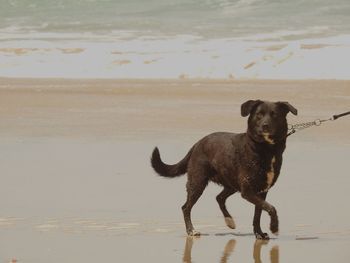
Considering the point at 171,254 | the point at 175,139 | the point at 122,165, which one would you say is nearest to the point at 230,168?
the point at 171,254

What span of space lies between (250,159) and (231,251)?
677 mm

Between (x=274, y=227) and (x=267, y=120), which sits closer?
→ (x=267, y=120)

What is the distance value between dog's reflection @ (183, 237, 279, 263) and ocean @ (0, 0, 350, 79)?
24106mm

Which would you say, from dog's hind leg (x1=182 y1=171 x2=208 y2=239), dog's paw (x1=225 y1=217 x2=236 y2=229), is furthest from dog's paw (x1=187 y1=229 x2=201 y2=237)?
dog's paw (x1=225 y1=217 x2=236 y2=229)

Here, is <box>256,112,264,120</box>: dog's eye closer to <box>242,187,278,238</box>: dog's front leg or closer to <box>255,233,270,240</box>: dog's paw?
<box>242,187,278,238</box>: dog's front leg

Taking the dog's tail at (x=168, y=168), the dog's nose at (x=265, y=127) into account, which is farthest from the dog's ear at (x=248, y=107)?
the dog's tail at (x=168, y=168)

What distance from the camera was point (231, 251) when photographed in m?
6.77

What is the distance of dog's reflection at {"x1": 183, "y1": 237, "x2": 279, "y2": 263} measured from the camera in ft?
21.4

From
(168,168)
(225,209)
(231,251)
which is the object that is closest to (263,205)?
(231,251)

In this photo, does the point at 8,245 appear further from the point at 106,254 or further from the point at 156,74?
the point at 156,74

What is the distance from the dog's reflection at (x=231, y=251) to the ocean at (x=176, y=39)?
79.1 ft

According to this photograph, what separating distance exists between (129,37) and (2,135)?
41.4m

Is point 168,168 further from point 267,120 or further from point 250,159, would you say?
point 267,120

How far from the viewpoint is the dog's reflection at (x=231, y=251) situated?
652cm
